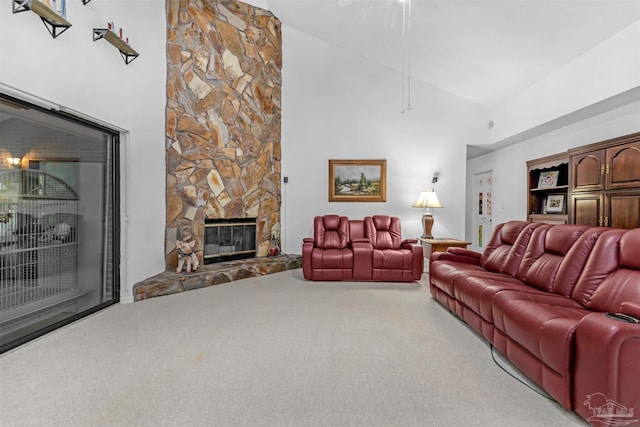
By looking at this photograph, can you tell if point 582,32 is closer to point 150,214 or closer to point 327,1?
point 327,1

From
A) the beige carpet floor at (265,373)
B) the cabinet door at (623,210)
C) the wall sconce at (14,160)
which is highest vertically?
the wall sconce at (14,160)

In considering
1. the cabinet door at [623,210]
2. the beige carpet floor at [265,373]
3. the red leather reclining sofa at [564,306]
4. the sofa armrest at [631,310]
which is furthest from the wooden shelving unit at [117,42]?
the cabinet door at [623,210]

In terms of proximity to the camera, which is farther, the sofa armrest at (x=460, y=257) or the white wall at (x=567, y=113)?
the sofa armrest at (x=460, y=257)

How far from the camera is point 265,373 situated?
201 cm

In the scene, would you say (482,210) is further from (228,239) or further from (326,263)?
(228,239)

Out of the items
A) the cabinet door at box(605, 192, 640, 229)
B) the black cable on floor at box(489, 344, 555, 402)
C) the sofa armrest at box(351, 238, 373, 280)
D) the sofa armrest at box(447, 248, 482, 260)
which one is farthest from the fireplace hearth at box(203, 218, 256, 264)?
the cabinet door at box(605, 192, 640, 229)

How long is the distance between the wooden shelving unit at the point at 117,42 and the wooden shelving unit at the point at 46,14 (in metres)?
0.39

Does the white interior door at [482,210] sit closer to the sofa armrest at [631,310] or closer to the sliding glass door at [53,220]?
the sofa armrest at [631,310]

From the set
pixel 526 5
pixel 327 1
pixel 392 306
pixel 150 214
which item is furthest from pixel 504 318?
pixel 327 1

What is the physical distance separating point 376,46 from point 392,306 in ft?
14.3

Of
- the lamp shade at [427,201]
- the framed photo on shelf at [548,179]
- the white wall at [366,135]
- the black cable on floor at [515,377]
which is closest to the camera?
the black cable on floor at [515,377]

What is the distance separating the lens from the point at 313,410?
64.9 inches

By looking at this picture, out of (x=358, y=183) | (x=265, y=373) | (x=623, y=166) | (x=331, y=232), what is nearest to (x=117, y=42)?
(x=265, y=373)

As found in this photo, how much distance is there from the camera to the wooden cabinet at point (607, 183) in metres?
2.98
